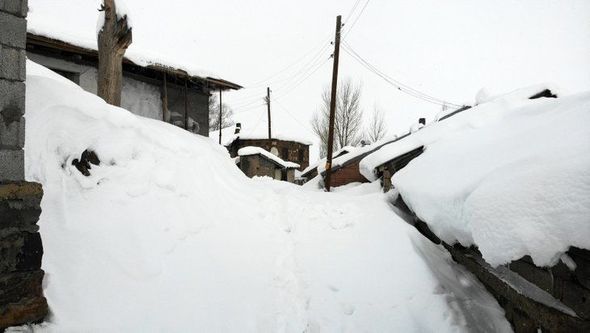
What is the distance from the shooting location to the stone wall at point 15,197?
2.20 meters

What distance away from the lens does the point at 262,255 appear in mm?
4555

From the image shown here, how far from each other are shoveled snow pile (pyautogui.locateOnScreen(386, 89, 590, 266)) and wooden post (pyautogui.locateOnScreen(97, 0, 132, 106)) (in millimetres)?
6879

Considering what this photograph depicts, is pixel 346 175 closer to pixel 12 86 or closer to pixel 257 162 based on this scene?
pixel 257 162

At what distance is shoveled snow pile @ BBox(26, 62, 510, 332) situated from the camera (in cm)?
305

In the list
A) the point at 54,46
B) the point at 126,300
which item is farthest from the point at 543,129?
the point at 54,46

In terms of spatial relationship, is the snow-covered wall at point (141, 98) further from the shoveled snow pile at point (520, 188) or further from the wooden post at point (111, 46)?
the shoveled snow pile at point (520, 188)

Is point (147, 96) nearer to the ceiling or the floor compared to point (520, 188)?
nearer to the ceiling

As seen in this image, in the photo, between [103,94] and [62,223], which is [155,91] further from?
[62,223]

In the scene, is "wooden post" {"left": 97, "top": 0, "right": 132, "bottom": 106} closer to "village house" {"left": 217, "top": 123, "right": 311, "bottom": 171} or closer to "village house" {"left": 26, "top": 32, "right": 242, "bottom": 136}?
"village house" {"left": 26, "top": 32, "right": 242, "bottom": 136}

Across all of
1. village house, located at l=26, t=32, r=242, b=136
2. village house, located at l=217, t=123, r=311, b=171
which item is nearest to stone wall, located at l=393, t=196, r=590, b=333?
village house, located at l=26, t=32, r=242, b=136

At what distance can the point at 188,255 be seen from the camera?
3.89 meters

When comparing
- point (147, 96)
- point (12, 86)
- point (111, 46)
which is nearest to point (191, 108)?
point (147, 96)

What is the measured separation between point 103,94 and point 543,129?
8033mm

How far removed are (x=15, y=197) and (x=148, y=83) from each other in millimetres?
11625
